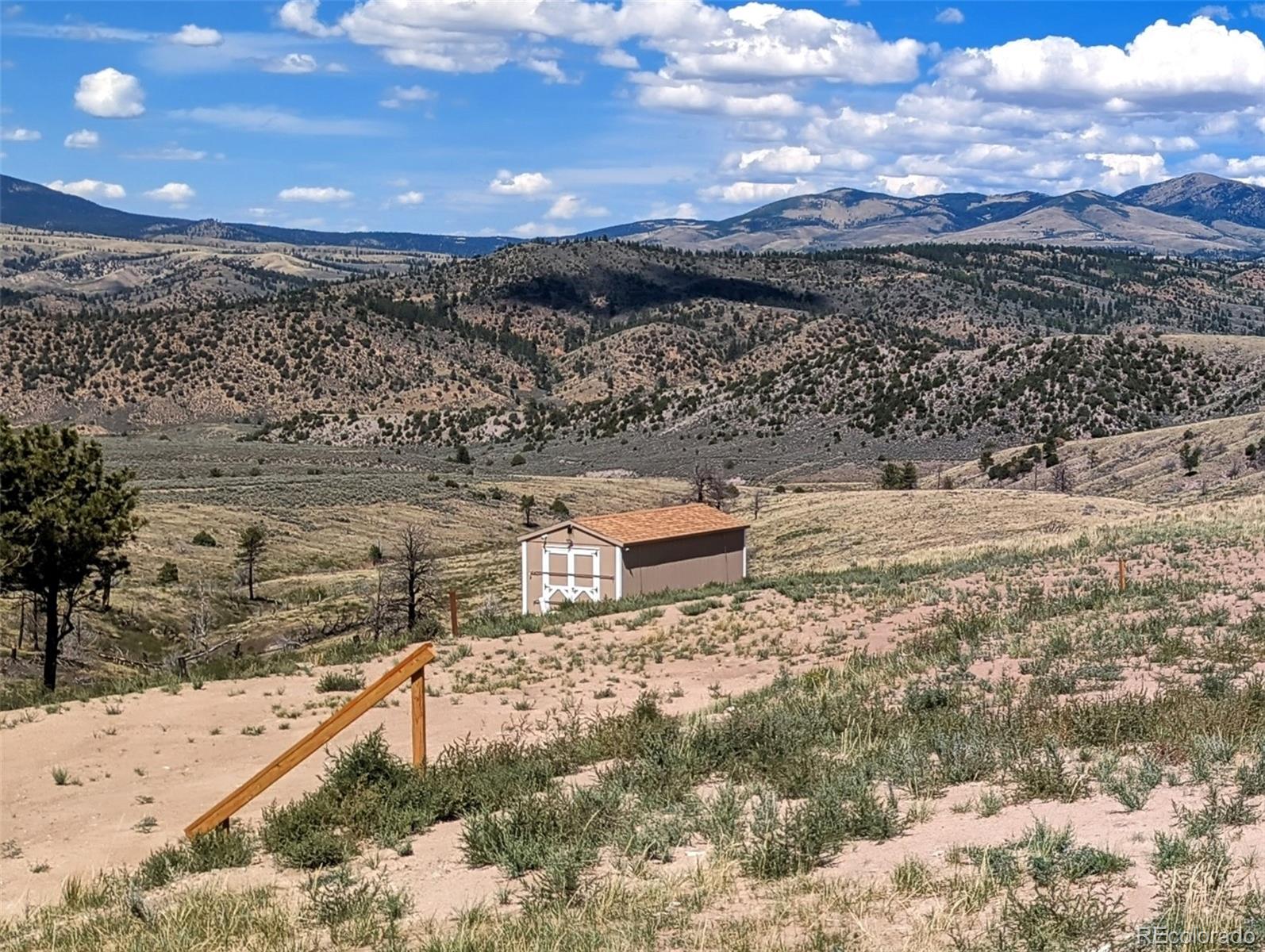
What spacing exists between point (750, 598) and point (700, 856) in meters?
17.3

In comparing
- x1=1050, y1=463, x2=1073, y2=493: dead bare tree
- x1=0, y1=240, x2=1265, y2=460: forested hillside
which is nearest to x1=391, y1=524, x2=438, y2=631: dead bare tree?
x1=1050, y1=463, x2=1073, y2=493: dead bare tree

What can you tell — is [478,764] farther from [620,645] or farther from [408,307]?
[408,307]

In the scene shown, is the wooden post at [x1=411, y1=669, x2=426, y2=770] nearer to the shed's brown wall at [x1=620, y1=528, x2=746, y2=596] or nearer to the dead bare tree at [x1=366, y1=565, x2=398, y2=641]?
the dead bare tree at [x1=366, y1=565, x2=398, y2=641]

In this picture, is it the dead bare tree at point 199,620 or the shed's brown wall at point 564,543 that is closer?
the shed's brown wall at point 564,543

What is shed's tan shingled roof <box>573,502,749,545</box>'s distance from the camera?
33469 mm

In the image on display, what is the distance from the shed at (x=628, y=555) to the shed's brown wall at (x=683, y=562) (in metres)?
0.02

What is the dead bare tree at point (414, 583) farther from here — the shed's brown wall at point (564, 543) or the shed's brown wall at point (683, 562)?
the shed's brown wall at point (683, 562)

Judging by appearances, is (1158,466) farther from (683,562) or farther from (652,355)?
(652,355)

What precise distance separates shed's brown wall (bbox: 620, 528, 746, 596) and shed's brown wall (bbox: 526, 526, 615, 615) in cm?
43

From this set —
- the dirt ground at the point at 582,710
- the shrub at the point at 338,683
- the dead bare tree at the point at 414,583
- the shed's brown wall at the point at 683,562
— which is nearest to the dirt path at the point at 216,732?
the dirt ground at the point at 582,710

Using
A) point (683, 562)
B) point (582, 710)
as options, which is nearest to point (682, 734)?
point (582, 710)

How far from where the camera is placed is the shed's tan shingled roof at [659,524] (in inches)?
1318

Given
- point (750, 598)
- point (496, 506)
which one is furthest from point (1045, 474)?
point (750, 598)

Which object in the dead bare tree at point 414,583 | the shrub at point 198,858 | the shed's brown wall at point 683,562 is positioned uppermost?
the shrub at point 198,858
